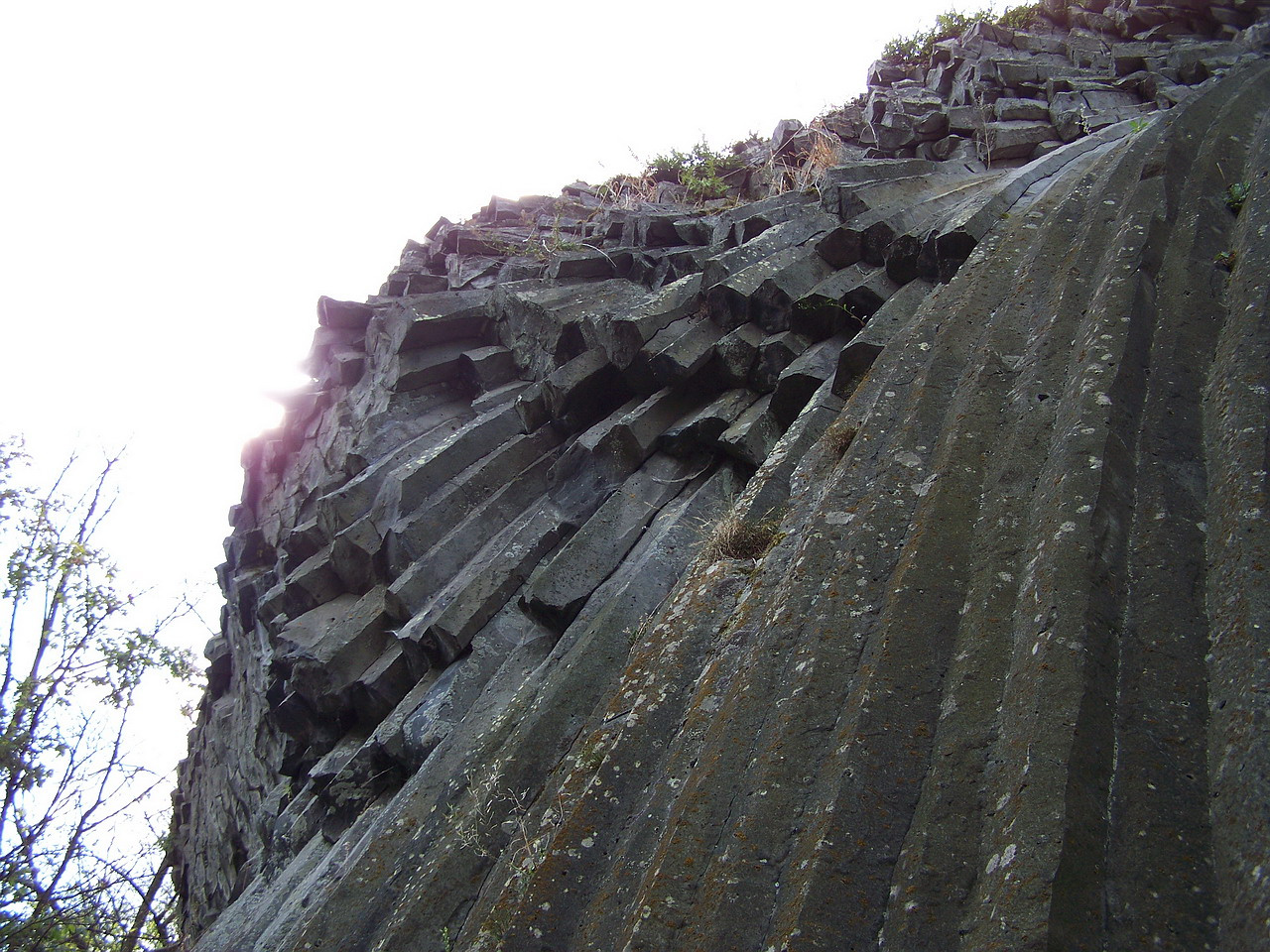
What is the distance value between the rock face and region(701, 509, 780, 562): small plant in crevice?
29mm

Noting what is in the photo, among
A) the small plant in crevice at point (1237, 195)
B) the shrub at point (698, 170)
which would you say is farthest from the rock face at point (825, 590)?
the shrub at point (698, 170)

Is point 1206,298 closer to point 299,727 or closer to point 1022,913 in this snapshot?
point 1022,913

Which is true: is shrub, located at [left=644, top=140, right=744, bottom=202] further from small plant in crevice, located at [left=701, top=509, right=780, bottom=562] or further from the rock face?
small plant in crevice, located at [left=701, top=509, right=780, bottom=562]

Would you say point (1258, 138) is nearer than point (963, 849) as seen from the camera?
No

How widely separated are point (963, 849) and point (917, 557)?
1.46 meters

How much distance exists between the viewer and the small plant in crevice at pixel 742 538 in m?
5.22

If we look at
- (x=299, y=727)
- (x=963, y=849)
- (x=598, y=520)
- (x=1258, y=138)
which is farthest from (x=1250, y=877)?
(x=299, y=727)

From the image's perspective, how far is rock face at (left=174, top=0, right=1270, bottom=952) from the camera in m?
2.88

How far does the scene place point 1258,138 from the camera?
6.73 meters

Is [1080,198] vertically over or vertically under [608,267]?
under

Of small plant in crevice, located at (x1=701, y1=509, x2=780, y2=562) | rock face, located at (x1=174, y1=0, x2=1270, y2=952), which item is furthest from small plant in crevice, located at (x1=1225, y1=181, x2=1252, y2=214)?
small plant in crevice, located at (x1=701, y1=509, x2=780, y2=562)

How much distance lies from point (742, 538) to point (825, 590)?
116 centimetres

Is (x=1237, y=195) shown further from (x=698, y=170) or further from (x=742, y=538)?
(x=698, y=170)

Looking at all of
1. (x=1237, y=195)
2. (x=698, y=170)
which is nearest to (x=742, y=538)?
(x=1237, y=195)
